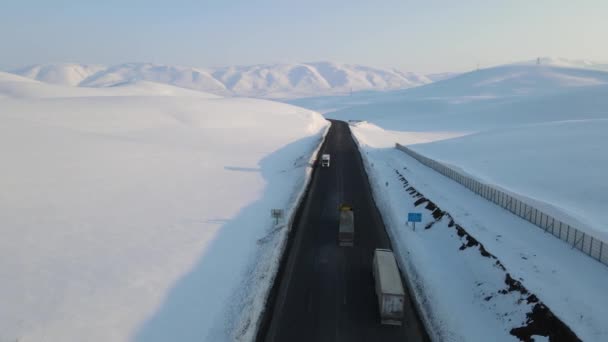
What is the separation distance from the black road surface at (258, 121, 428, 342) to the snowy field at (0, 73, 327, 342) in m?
1.39

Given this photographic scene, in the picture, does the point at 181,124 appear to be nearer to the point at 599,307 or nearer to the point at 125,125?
the point at 125,125

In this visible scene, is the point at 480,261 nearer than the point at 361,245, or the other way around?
the point at 480,261

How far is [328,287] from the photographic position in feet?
76.5

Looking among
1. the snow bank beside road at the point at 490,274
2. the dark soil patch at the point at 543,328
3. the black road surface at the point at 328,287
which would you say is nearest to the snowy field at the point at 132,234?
the black road surface at the point at 328,287

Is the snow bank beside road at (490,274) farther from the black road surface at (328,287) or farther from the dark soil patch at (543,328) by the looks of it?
the black road surface at (328,287)

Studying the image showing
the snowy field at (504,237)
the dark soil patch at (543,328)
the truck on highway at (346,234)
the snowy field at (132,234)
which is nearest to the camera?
the dark soil patch at (543,328)

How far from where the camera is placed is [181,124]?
300 feet

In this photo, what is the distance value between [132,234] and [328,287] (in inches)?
672

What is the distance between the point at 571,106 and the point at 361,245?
148998mm

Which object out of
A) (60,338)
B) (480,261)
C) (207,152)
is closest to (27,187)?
(60,338)

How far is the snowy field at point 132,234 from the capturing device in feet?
66.7

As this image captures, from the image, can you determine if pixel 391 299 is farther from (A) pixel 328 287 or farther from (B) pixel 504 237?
(B) pixel 504 237

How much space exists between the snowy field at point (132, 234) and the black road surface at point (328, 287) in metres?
1.39

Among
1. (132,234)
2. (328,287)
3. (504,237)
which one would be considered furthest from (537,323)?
(132,234)
